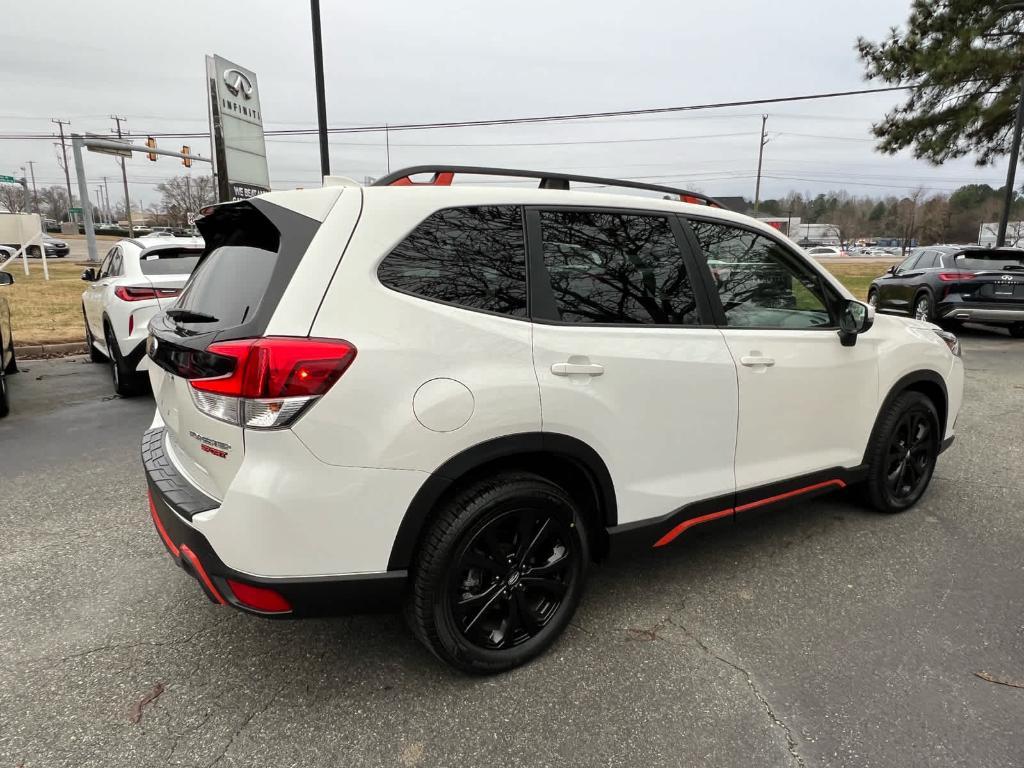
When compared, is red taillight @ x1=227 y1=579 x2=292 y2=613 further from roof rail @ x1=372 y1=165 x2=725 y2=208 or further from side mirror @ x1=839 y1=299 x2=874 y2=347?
side mirror @ x1=839 y1=299 x2=874 y2=347

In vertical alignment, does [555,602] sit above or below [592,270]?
below

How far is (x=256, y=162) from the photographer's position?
45.2 feet

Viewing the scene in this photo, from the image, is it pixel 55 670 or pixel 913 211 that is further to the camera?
pixel 913 211

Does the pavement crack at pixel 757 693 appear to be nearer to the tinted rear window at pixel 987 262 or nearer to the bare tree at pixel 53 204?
the tinted rear window at pixel 987 262

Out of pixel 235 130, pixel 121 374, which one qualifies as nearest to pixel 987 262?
pixel 121 374

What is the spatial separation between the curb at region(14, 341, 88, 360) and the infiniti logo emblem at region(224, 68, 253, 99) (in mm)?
6365

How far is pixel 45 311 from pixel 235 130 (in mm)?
5265

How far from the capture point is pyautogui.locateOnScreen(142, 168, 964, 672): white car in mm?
1903

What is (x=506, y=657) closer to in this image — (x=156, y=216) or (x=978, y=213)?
(x=978, y=213)

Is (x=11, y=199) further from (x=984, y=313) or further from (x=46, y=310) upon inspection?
(x=984, y=313)

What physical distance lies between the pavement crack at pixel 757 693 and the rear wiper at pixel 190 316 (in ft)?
7.23

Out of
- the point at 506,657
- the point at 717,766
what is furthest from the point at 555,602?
the point at 717,766

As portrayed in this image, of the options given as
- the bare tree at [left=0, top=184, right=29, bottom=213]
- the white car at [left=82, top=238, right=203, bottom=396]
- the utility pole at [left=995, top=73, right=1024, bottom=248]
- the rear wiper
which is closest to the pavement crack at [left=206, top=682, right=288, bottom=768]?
the rear wiper

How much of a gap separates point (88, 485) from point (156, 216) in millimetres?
96390
